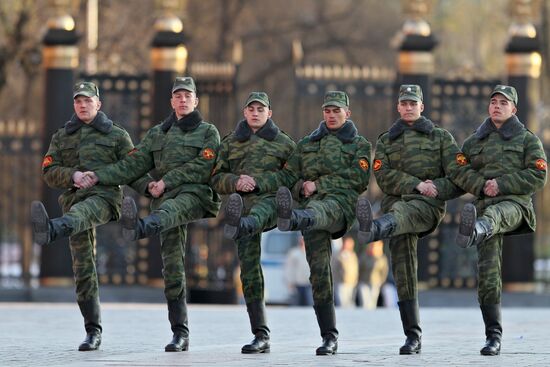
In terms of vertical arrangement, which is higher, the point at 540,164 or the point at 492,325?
the point at 540,164

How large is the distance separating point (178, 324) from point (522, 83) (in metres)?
10.1

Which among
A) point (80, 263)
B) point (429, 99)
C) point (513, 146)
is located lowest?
point (80, 263)

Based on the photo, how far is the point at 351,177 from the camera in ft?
39.9

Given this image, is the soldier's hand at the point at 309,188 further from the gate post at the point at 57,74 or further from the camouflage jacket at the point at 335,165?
the gate post at the point at 57,74

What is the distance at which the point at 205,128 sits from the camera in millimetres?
12445

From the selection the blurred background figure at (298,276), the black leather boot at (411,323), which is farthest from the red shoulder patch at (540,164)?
the blurred background figure at (298,276)

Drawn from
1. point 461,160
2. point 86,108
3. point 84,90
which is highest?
point 84,90

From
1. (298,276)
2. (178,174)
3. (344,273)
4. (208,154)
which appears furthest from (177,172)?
(344,273)

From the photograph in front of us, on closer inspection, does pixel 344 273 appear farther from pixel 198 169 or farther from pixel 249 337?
pixel 198 169

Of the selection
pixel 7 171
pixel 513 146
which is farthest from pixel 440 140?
pixel 7 171

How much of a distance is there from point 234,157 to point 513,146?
1.91 metres

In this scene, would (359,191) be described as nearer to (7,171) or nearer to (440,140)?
(440,140)

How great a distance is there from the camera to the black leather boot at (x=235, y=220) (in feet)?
37.9

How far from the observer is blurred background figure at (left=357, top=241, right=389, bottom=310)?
81.5ft
